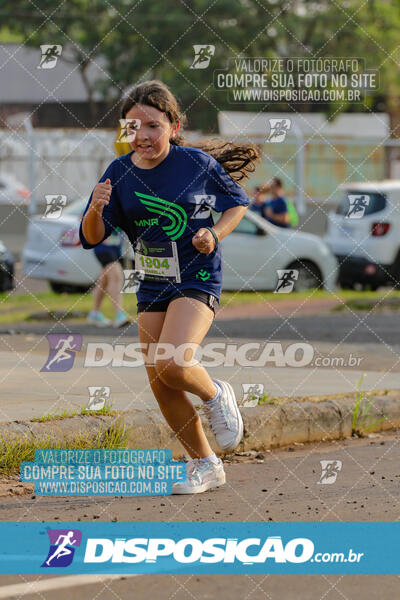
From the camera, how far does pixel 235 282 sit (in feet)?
58.5

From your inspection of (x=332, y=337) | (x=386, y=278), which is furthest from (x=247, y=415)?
(x=386, y=278)

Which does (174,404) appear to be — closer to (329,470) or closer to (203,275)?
(203,275)

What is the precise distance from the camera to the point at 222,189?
20.4 ft

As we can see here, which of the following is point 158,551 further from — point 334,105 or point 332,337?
point 334,105

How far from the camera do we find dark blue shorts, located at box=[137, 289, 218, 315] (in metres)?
6.12

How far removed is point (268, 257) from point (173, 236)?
12028 millimetres

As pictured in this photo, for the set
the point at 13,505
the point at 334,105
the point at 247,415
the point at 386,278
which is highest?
the point at 334,105

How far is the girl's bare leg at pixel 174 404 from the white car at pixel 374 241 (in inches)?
497

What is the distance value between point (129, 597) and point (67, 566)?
48 cm

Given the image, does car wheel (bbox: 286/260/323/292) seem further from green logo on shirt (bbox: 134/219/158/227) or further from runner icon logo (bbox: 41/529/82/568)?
runner icon logo (bbox: 41/529/82/568)

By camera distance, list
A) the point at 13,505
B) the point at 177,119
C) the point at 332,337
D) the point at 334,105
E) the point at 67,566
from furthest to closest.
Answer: the point at 334,105 → the point at 332,337 → the point at 177,119 → the point at 13,505 → the point at 67,566

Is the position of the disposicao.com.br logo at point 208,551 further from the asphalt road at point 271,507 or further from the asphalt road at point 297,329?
A: the asphalt road at point 297,329

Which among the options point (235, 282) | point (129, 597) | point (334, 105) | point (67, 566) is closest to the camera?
point (129, 597)

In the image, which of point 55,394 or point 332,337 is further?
point 332,337
